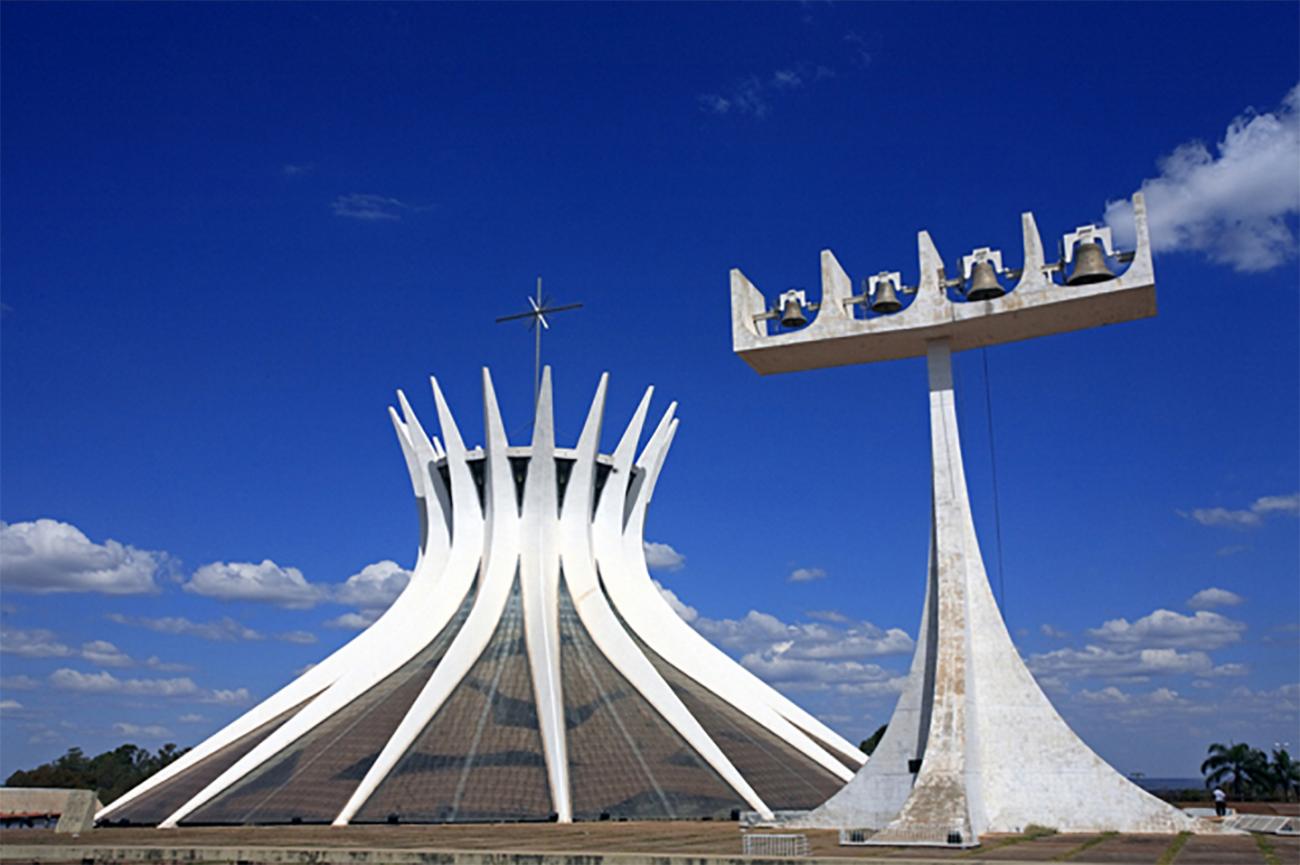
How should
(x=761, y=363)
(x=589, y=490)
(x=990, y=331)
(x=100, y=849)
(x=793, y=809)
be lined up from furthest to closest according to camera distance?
(x=589, y=490), (x=793, y=809), (x=761, y=363), (x=990, y=331), (x=100, y=849)

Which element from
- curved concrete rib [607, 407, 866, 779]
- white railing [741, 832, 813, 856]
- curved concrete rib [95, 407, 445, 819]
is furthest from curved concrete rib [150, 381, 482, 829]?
white railing [741, 832, 813, 856]

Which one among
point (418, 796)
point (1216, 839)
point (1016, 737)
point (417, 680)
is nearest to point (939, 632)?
point (1016, 737)

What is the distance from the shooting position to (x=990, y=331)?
1919 centimetres

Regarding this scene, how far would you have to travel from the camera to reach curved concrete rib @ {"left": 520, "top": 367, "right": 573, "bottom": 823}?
1026 inches

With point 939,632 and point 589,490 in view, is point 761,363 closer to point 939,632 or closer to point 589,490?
point 939,632

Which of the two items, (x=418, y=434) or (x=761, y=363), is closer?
(x=761, y=363)

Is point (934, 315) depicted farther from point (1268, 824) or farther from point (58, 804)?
point (58, 804)

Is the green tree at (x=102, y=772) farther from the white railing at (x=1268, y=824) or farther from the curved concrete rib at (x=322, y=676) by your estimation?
the white railing at (x=1268, y=824)

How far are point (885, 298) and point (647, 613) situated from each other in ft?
48.2

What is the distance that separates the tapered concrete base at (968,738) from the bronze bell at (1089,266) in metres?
2.51

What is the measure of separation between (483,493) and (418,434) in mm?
2699

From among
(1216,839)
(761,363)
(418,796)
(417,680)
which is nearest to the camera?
(1216,839)

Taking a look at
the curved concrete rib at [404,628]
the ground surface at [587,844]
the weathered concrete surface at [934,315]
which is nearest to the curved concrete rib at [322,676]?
the curved concrete rib at [404,628]

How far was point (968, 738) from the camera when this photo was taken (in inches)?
690
